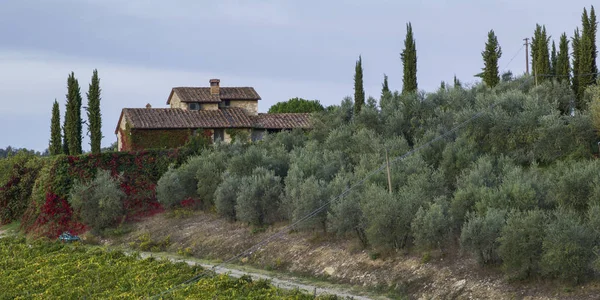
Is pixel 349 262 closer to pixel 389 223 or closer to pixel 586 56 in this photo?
pixel 389 223

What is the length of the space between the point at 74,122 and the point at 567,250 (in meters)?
44.4

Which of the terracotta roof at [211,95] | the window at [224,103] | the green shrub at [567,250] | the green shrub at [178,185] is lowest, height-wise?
the green shrub at [567,250]

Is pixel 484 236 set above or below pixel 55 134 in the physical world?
below

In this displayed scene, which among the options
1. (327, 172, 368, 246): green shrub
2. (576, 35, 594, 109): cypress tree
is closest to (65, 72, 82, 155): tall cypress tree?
(327, 172, 368, 246): green shrub

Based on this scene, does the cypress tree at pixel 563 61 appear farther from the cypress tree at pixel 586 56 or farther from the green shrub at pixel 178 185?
the green shrub at pixel 178 185

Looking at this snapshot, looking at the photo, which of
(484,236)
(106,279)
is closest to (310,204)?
(106,279)

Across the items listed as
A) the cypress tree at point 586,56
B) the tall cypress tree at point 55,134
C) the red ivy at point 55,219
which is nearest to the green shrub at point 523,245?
the red ivy at point 55,219

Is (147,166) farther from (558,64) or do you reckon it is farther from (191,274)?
(558,64)

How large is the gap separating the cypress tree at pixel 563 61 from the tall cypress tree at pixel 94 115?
37135 millimetres

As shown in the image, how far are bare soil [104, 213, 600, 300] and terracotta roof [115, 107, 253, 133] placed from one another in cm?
1923

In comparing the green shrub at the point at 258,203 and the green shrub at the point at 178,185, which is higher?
the green shrub at the point at 178,185

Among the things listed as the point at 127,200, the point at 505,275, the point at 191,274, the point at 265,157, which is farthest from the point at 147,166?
the point at 505,275

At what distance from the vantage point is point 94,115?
5653cm

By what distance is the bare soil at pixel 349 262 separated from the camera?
927 inches
